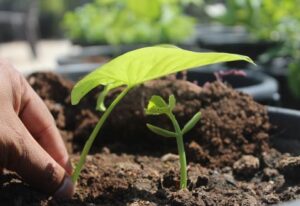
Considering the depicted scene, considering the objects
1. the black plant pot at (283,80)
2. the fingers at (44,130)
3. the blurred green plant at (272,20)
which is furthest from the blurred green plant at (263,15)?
the fingers at (44,130)

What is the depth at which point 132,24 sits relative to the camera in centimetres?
256

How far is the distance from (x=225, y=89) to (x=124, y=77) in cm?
41

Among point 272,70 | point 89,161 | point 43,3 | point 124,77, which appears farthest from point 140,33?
point 43,3

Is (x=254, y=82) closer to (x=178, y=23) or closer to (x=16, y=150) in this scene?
(x=16, y=150)

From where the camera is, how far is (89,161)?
1.03 meters

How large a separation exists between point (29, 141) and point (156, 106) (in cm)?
18

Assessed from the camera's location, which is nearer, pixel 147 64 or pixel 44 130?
pixel 147 64

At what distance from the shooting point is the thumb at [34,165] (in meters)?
0.77

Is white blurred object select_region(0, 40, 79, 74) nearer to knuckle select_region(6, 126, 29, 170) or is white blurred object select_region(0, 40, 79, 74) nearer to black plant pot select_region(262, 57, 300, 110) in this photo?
black plant pot select_region(262, 57, 300, 110)

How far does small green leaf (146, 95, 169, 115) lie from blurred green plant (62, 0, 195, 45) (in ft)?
3.69

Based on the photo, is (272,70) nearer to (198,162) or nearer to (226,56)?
(198,162)

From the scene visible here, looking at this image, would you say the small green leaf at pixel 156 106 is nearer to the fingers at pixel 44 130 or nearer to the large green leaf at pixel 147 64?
the large green leaf at pixel 147 64

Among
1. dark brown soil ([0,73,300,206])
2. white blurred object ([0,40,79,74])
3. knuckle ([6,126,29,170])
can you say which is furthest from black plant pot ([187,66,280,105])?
white blurred object ([0,40,79,74])

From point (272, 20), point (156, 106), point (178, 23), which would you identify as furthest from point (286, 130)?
point (178, 23)
